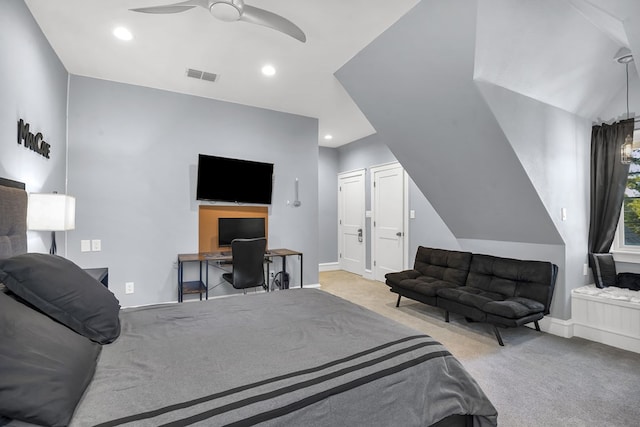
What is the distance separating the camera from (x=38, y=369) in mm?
896

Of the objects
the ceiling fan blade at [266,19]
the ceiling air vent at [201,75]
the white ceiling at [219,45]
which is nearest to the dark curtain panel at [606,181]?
the white ceiling at [219,45]

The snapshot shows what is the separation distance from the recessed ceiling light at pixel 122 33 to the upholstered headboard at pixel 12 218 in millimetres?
1534

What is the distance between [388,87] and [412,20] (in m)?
0.72

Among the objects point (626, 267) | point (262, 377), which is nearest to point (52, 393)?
point (262, 377)

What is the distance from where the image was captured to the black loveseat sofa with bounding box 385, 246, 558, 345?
2.97m

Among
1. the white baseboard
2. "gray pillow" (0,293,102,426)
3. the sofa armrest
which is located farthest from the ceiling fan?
the white baseboard

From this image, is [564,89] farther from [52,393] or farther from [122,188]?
[122,188]

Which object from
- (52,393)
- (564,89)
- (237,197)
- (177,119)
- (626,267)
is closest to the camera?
(52,393)

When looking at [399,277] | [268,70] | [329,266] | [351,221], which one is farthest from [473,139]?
[329,266]

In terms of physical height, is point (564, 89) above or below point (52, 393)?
above

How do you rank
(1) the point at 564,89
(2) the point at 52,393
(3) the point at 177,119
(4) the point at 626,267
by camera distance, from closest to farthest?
(2) the point at 52,393 < (1) the point at 564,89 < (4) the point at 626,267 < (3) the point at 177,119

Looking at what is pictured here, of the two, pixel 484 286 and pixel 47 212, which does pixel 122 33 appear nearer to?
pixel 47 212

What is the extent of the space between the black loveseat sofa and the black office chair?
5.58ft

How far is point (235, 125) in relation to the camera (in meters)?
4.48
